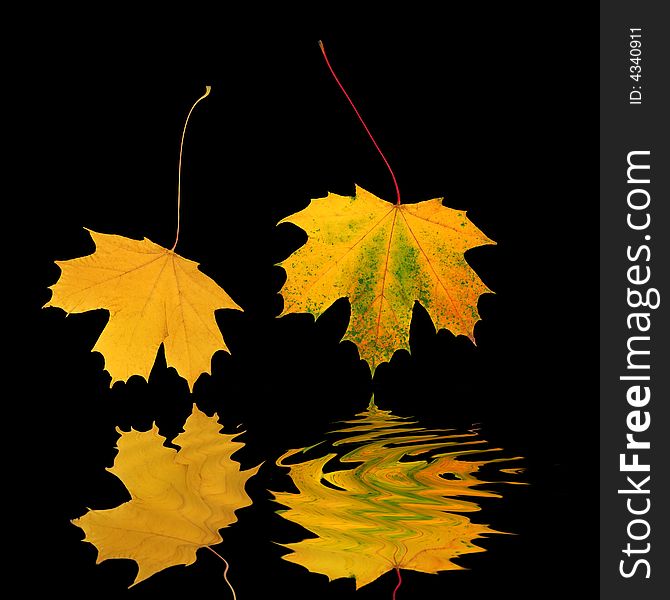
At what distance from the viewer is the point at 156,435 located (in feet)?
8.42

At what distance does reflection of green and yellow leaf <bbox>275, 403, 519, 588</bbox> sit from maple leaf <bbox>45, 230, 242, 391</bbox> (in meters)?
0.47

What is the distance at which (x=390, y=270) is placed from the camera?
2.69 m

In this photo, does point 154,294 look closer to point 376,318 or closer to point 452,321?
point 376,318

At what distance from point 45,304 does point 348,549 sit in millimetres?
1181

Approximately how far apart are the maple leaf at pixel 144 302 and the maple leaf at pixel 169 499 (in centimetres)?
20

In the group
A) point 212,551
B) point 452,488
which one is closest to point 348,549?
point 212,551

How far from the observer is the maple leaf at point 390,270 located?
266cm

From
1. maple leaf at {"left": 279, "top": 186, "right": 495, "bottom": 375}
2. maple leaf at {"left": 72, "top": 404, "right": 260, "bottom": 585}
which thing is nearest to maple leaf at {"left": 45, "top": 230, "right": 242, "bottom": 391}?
maple leaf at {"left": 72, "top": 404, "right": 260, "bottom": 585}

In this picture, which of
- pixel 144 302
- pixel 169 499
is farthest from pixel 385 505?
pixel 144 302

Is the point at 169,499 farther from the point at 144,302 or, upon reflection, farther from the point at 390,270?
the point at 390,270

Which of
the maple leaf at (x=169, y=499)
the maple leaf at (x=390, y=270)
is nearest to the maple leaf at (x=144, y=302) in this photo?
the maple leaf at (x=169, y=499)

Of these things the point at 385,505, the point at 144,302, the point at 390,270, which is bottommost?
the point at 385,505

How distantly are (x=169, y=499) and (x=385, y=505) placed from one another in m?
0.49

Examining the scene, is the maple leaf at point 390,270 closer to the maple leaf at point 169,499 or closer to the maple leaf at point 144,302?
the maple leaf at point 144,302
